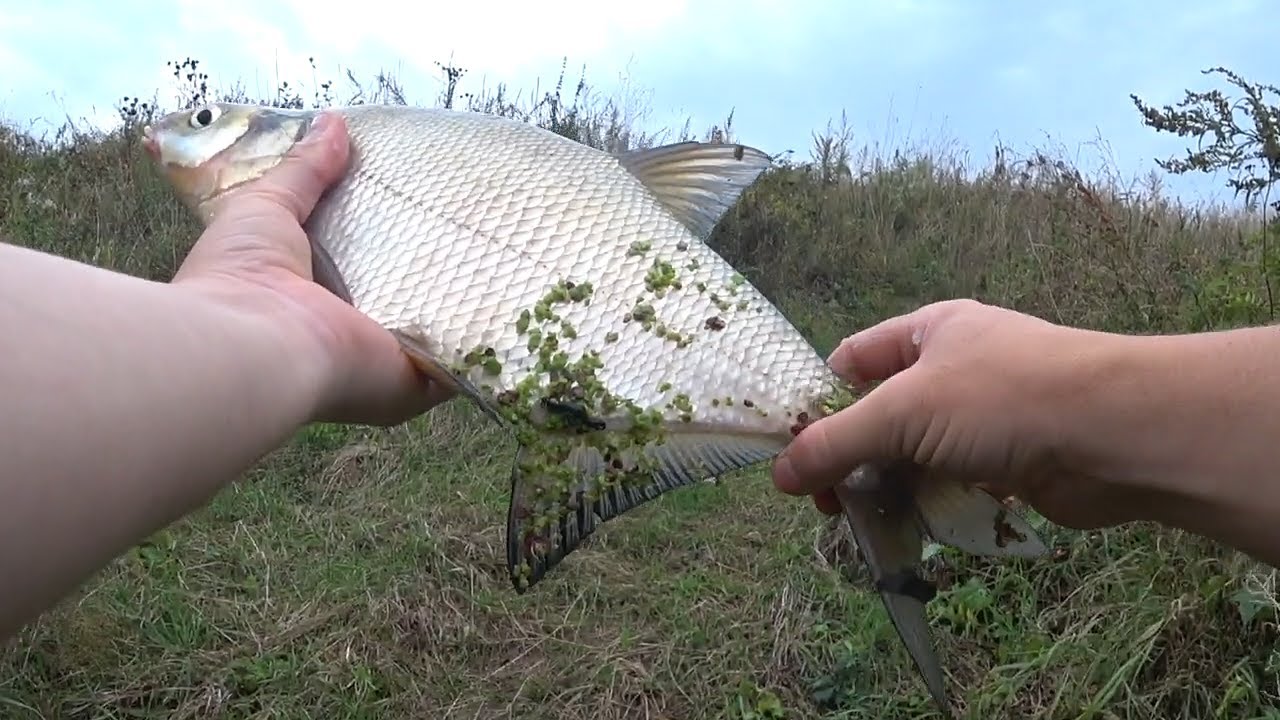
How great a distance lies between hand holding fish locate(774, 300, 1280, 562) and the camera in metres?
1.38

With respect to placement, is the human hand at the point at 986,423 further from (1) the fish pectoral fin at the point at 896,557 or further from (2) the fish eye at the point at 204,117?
(2) the fish eye at the point at 204,117

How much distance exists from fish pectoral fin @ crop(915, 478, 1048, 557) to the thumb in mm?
87

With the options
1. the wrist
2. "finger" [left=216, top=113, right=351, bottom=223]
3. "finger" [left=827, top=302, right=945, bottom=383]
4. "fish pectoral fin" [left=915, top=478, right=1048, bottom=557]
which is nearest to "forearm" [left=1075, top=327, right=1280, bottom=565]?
"fish pectoral fin" [left=915, top=478, right=1048, bottom=557]

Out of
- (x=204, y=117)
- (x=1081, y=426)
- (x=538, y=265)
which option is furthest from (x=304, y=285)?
(x=1081, y=426)

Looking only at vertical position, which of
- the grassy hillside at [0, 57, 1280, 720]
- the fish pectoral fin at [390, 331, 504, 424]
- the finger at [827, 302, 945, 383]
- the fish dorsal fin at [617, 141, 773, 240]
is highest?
the fish dorsal fin at [617, 141, 773, 240]

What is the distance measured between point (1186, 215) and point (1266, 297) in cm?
303

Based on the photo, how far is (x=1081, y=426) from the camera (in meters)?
1.44

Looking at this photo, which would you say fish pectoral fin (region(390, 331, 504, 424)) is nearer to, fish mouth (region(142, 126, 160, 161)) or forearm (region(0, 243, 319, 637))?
forearm (region(0, 243, 319, 637))

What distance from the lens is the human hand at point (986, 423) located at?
1462 mm

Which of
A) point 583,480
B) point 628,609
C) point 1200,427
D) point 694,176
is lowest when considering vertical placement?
point 628,609

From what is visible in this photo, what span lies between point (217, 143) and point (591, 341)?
1014mm

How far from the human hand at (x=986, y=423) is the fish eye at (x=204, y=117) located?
1388 mm

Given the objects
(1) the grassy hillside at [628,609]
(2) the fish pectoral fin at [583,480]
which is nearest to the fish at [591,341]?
(2) the fish pectoral fin at [583,480]

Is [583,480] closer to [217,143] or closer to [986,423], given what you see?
[986,423]
